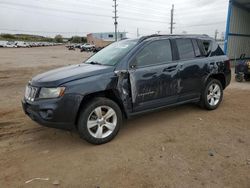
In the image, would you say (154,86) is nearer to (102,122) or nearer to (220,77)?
(102,122)

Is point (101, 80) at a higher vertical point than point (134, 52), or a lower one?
lower

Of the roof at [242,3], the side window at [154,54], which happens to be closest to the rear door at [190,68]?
the side window at [154,54]

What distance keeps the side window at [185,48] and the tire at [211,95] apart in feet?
2.91

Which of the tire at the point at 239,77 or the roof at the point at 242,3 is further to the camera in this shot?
the roof at the point at 242,3

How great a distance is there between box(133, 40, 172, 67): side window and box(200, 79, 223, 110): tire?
139cm

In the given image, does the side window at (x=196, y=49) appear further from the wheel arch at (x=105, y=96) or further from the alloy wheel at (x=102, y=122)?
the alloy wheel at (x=102, y=122)

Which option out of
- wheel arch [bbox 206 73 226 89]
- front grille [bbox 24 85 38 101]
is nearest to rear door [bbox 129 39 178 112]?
wheel arch [bbox 206 73 226 89]

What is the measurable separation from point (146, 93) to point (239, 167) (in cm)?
190

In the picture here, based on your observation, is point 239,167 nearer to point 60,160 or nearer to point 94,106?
point 94,106

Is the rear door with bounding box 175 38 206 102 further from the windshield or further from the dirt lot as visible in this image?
the windshield

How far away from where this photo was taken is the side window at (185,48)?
4984mm

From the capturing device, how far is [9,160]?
3.51 meters

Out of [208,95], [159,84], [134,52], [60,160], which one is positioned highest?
[134,52]

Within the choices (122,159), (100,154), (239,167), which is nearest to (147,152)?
(122,159)
